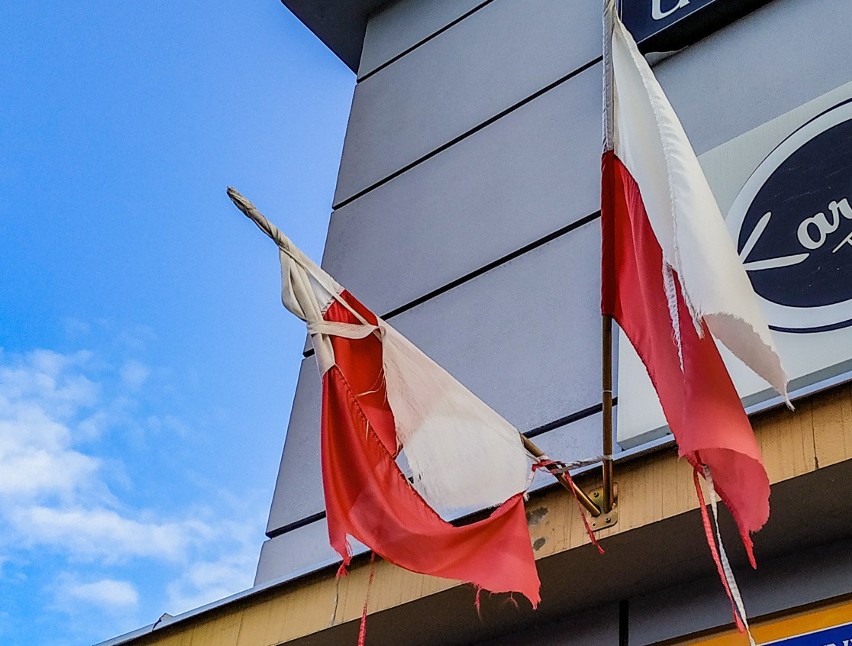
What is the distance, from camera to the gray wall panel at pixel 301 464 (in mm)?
5016

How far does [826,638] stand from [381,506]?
130 centimetres

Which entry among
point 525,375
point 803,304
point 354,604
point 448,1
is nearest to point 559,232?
point 525,375

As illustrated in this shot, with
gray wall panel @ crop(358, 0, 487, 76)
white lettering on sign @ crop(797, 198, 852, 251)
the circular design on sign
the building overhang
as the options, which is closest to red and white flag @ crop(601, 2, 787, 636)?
the circular design on sign

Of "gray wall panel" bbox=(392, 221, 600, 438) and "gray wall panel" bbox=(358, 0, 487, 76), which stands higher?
"gray wall panel" bbox=(358, 0, 487, 76)

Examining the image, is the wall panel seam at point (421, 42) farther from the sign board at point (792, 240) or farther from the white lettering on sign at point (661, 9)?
the sign board at point (792, 240)

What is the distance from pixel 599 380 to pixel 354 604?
4.12ft

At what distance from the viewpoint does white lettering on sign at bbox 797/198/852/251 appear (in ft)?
11.8

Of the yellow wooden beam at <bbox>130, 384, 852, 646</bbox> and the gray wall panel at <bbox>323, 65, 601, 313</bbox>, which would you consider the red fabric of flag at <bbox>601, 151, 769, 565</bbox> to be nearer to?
the yellow wooden beam at <bbox>130, 384, 852, 646</bbox>

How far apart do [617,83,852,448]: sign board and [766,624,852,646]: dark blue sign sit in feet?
2.26

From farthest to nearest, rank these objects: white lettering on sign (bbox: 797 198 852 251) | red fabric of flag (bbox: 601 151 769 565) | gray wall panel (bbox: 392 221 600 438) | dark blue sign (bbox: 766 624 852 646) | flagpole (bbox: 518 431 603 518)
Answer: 1. gray wall panel (bbox: 392 221 600 438)
2. white lettering on sign (bbox: 797 198 852 251)
3. flagpole (bbox: 518 431 603 518)
4. dark blue sign (bbox: 766 624 852 646)
5. red fabric of flag (bbox: 601 151 769 565)

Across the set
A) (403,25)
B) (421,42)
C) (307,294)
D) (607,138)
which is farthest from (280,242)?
(403,25)

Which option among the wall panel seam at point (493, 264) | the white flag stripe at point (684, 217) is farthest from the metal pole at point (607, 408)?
the wall panel seam at point (493, 264)

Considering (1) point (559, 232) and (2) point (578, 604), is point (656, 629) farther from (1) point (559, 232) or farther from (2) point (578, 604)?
(1) point (559, 232)

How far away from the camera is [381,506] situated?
10.5 feet
